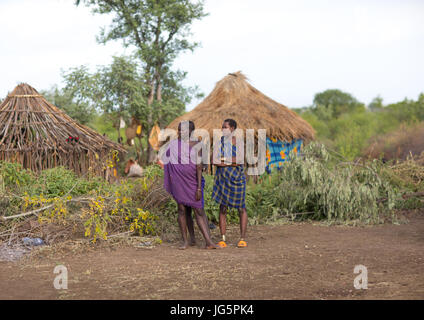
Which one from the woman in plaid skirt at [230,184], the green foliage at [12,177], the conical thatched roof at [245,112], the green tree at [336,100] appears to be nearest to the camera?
the woman in plaid skirt at [230,184]

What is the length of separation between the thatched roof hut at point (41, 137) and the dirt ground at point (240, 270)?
421 centimetres

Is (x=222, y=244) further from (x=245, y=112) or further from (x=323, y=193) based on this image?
(x=245, y=112)

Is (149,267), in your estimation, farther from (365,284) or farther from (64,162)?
(64,162)

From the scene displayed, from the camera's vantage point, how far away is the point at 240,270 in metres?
4.47

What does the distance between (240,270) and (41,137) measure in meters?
6.26

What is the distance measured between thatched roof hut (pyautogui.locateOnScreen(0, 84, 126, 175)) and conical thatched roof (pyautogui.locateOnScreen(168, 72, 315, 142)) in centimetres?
297

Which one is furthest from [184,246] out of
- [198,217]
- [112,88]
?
[112,88]

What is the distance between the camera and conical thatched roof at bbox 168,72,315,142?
11625 mm

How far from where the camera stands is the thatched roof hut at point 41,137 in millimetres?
9203

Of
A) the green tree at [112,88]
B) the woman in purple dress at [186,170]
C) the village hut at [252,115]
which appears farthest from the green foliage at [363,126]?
the woman in purple dress at [186,170]

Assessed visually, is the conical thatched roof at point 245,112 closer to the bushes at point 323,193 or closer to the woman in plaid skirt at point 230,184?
the bushes at point 323,193

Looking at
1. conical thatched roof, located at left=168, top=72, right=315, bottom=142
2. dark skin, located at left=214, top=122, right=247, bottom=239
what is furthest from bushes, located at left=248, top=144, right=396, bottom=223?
conical thatched roof, located at left=168, top=72, right=315, bottom=142
